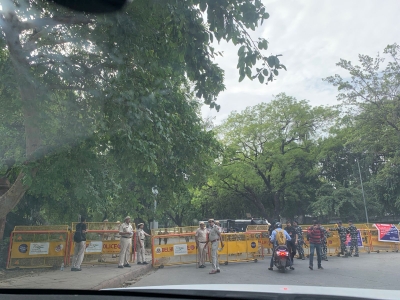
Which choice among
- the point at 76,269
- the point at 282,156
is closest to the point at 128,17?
the point at 76,269

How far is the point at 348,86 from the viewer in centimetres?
2878

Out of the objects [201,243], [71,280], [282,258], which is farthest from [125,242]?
[282,258]

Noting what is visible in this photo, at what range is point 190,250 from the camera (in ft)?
45.8

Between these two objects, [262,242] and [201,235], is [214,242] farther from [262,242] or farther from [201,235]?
[262,242]

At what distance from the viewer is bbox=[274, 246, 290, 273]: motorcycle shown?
36.5 feet

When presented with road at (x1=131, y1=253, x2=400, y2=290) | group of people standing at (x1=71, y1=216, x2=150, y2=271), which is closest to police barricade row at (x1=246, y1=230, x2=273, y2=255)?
road at (x1=131, y1=253, x2=400, y2=290)

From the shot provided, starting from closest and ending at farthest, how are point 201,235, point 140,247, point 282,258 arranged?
A: point 282,258 → point 201,235 → point 140,247

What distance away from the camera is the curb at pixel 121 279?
839 cm

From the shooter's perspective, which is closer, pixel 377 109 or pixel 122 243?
pixel 122 243

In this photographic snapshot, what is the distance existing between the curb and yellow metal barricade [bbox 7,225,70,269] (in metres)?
2.64

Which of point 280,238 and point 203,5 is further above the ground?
point 203,5

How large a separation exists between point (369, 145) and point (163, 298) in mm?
29409

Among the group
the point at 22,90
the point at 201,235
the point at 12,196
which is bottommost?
the point at 201,235

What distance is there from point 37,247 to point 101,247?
224cm
